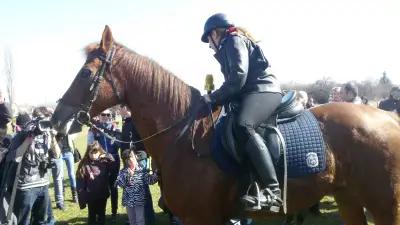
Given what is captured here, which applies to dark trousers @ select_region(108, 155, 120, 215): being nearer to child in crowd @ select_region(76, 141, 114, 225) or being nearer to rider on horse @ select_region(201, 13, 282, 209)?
child in crowd @ select_region(76, 141, 114, 225)

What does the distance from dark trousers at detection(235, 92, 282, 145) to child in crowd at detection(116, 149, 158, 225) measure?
3294 mm

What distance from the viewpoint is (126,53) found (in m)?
4.19

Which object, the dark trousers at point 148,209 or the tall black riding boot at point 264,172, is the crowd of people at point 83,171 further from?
the tall black riding boot at point 264,172

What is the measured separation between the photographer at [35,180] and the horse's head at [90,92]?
156cm

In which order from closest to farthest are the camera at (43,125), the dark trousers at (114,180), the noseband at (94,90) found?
the noseband at (94,90) → the camera at (43,125) → the dark trousers at (114,180)

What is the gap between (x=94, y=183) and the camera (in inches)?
297

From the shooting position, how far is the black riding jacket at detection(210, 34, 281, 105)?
3.80 meters

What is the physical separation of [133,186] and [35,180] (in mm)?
1664

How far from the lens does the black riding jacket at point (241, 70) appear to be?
380 centimetres

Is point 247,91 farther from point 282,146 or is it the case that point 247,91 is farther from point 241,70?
point 282,146

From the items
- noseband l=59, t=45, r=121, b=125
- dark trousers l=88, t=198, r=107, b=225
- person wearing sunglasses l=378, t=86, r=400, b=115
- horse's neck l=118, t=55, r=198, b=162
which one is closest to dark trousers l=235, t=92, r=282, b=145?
horse's neck l=118, t=55, r=198, b=162

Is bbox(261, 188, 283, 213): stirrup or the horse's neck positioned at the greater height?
the horse's neck

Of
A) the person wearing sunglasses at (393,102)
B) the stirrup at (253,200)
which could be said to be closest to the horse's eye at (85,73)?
the stirrup at (253,200)

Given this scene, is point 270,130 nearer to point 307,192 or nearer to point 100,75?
point 307,192
